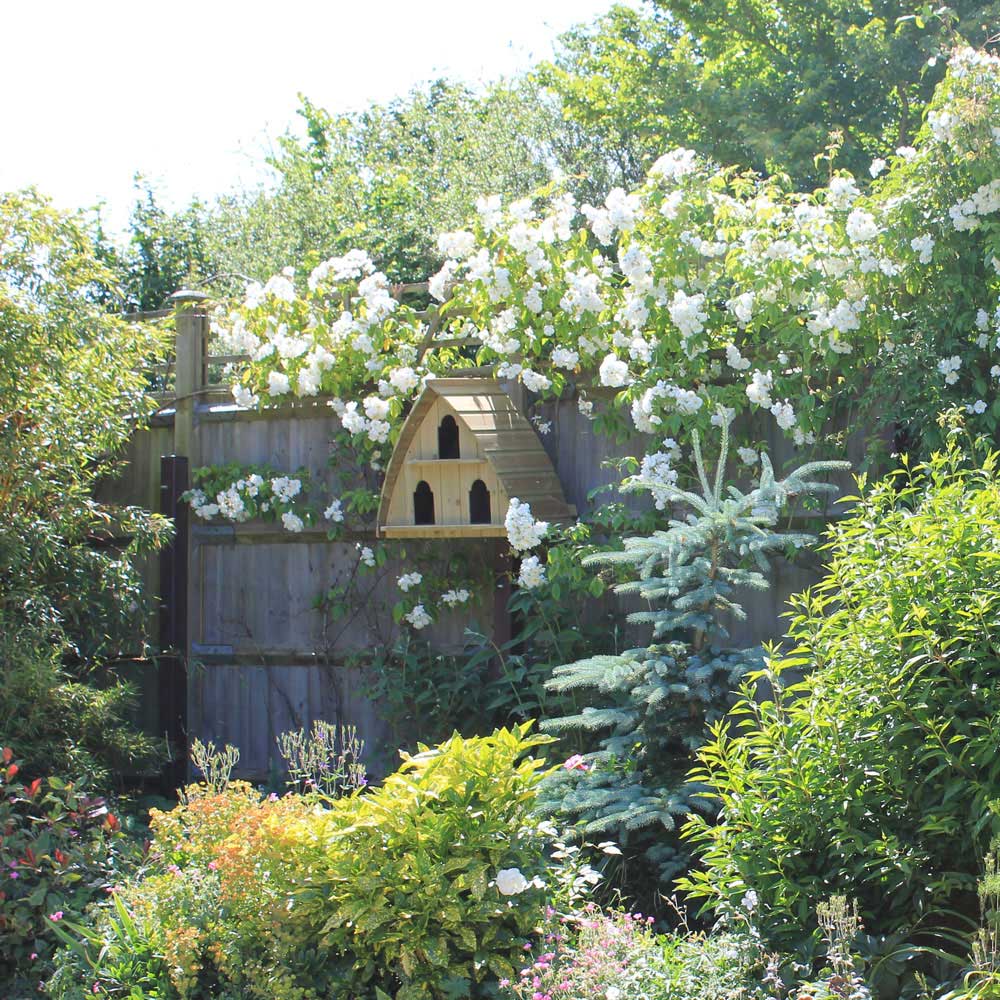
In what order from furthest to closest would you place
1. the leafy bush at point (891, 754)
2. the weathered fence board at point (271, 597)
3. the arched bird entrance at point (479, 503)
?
the weathered fence board at point (271, 597) < the arched bird entrance at point (479, 503) < the leafy bush at point (891, 754)

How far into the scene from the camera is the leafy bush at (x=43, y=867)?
157 inches

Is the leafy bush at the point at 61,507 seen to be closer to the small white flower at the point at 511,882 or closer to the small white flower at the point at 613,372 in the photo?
the small white flower at the point at 613,372

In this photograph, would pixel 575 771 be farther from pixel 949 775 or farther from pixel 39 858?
pixel 39 858

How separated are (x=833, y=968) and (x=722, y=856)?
51cm

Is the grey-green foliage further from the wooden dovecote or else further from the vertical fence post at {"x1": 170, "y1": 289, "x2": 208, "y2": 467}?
the vertical fence post at {"x1": 170, "y1": 289, "x2": 208, "y2": 467}

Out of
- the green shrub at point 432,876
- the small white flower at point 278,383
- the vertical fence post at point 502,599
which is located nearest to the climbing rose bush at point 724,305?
the small white flower at point 278,383

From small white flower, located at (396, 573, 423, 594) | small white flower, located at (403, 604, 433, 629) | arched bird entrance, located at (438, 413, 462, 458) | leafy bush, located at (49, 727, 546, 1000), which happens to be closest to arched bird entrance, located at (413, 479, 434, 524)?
arched bird entrance, located at (438, 413, 462, 458)

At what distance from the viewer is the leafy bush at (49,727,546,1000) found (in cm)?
318

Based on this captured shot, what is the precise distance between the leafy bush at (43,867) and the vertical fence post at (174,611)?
167 cm

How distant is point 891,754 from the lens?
121 inches

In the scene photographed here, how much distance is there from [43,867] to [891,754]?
2884mm

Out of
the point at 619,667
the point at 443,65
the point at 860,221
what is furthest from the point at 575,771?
the point at 443,65

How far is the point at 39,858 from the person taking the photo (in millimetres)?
4203

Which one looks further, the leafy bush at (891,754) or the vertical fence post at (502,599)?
the vertical fence post at (502,599)
